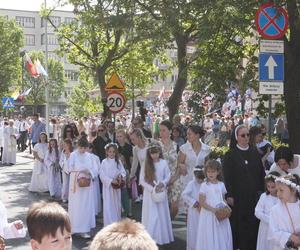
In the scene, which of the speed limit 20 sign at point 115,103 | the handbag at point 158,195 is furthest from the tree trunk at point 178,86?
the handbag at point 158,195

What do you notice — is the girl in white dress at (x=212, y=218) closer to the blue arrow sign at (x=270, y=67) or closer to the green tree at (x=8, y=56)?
the blue arrow sign at (x=270, y=67)

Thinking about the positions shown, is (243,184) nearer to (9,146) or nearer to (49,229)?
(49,229)

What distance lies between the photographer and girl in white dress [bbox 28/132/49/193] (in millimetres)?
14977

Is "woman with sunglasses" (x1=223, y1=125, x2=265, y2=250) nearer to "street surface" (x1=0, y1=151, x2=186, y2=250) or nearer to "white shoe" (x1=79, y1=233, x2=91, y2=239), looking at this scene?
"street surface" (x1=0, y1=151, x2=186, y2=250)

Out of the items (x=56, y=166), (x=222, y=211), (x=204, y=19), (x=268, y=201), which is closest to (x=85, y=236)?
(x=222, y=211)

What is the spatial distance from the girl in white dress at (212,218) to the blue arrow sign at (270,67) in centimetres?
230

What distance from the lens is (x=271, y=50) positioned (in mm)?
9109

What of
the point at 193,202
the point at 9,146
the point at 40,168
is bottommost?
the point at 40,168

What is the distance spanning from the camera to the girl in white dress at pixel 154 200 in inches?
338

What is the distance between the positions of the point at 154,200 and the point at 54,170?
630 cm

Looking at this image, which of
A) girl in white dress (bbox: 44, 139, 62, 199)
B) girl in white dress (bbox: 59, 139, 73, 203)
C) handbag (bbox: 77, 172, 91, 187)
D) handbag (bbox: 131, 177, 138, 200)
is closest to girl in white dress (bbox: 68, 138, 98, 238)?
handbag (bbox: 77, 172, 91, 187)

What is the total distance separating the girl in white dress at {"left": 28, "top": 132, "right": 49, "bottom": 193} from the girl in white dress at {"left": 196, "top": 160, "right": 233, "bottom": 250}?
27.2ft

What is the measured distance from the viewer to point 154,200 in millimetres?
A: 8594

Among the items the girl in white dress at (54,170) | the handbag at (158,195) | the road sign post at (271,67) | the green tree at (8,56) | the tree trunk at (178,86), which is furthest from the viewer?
the green tree at (8,56)
